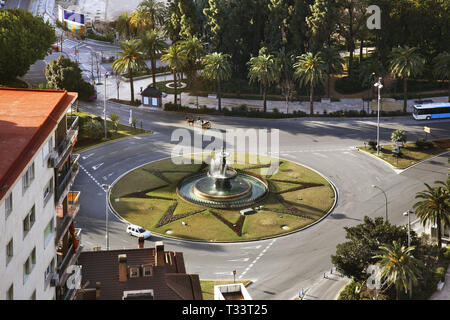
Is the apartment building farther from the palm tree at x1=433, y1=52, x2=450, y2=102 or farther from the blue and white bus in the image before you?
the palm tree at x1=433, y1=52, x2=450, y2=102

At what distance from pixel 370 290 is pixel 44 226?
3908 cm

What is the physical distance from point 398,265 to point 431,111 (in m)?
69.3

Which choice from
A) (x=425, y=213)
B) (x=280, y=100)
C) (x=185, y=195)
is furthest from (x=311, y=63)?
(x=425, y=213)

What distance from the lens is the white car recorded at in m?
79.8

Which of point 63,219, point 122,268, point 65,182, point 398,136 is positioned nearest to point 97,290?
point 122,268

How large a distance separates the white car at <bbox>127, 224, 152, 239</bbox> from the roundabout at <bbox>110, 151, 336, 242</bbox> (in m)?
1.52

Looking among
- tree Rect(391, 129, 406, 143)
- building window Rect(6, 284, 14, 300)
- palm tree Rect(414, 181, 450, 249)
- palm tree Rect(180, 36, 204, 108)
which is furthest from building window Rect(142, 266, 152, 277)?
palm tree Rect(180, 36, 204, 108)

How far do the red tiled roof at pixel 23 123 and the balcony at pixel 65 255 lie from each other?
30.8 ft

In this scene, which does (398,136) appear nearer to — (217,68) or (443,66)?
(443,66)

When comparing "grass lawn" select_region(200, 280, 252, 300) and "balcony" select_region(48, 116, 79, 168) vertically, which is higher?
"balcony" select_region(48, 116, 79, 168)

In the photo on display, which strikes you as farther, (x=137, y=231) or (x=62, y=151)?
(x=137, y=231)

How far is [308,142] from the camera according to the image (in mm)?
113750

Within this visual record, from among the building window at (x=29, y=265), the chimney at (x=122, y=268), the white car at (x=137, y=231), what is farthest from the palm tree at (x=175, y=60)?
the building window at (x=29, y=265)

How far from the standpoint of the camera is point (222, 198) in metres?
89.5
